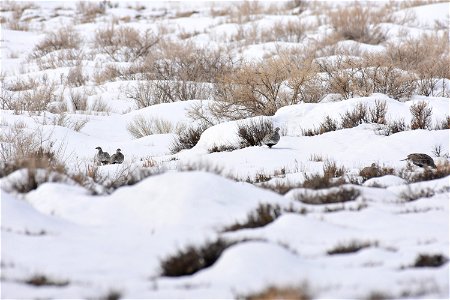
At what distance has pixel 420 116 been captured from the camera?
39.4 feet

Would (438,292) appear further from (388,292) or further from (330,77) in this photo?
(330,77)

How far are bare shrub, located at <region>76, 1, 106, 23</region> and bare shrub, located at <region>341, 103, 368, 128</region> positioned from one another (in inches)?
921

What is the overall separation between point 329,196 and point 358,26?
2228cm

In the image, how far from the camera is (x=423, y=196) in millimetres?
5613

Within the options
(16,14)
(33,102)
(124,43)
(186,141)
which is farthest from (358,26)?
(16,14)

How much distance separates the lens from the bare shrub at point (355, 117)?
12.7 metres

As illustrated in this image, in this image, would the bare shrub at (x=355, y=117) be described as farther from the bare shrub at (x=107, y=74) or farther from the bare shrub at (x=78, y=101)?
the bare shrub at (x=107, y=74)

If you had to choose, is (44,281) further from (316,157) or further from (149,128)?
(149,128)

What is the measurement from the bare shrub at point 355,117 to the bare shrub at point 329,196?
7.10 metres

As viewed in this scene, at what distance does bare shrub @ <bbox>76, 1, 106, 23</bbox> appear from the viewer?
112 ft

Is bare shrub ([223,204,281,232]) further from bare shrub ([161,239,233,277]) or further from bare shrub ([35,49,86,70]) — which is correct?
bare shrub ([35,49,86,70])

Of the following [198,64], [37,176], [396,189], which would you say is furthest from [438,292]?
[198,64]

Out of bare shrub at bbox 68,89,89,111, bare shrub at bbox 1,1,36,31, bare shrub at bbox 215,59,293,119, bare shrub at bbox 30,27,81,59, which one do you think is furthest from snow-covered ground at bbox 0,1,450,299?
bare shrub at bbox 1,1,36,31

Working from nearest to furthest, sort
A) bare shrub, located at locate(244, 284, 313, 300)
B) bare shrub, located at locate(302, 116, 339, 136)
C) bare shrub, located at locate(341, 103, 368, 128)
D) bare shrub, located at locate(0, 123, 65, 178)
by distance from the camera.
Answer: bare shrub, located at locate(244, 284, 313, 300) → bare shrub, located at locate(0, 123, 65, 178) → bare shrub, located at locate(302, 116, 339, 136) → bare shrub, located at locate(341, 103, 368, 128)
